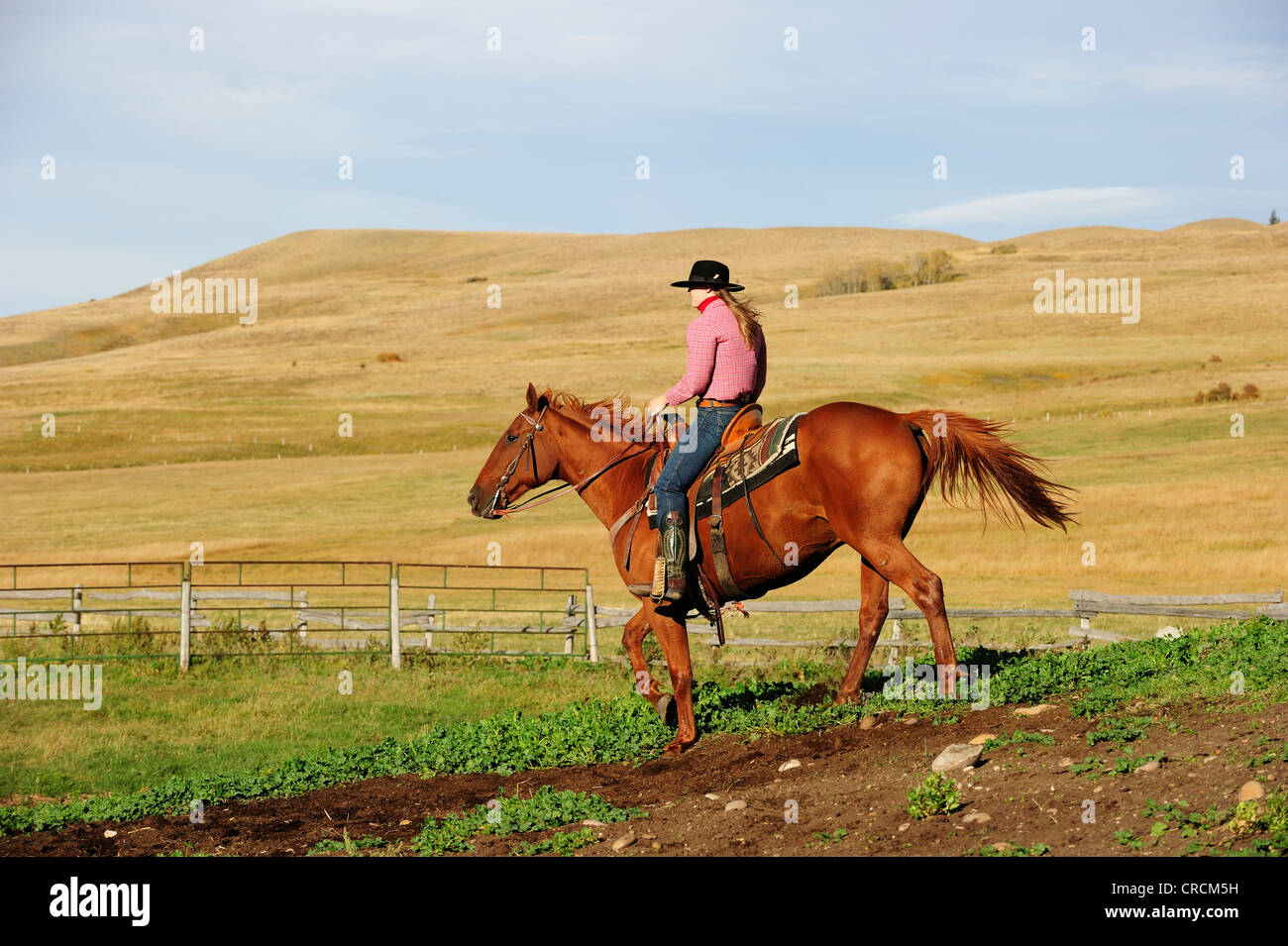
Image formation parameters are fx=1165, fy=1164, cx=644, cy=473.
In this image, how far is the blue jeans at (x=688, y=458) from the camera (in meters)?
8.97

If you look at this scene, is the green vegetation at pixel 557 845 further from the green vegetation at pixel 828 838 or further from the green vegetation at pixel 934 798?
the green vegetation at pixel 934 798

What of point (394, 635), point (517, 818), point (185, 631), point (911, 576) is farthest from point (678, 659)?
point (185, 631)

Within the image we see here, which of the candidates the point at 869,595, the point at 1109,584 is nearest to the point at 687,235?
the point at 1109,584

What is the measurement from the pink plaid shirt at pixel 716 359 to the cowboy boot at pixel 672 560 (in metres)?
0.95

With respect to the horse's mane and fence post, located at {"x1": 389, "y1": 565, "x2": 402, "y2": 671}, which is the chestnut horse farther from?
fence post, located at {"x1": 389, "y1": 565, "x2": 402, "y2": 671}

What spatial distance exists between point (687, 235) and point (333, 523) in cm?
14514

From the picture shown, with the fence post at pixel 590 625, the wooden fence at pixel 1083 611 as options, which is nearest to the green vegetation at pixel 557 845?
the wooden fence at pixel 1083 611

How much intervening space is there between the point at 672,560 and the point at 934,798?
10.6 feet

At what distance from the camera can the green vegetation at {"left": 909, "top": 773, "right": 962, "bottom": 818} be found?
6051 millimetres

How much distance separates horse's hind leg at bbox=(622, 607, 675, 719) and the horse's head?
146 centimetres

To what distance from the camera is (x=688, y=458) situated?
9.07m

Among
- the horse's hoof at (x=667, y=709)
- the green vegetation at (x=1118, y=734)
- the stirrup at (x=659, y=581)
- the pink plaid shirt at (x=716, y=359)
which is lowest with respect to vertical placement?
the horse's hoof at (x=667, y=709)

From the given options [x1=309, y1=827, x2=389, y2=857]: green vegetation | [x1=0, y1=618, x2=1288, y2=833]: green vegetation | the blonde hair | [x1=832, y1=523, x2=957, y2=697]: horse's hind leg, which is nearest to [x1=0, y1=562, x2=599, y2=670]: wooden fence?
[x1=0, y1=618, x2=1288, y2=833]: green vegetation
